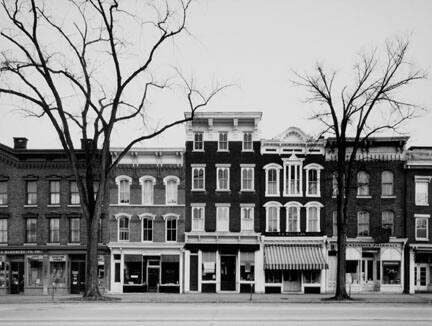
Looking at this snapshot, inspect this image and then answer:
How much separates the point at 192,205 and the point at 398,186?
49.4 feet

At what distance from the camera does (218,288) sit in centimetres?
4800

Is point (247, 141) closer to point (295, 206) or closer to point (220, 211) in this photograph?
point (220, 211)

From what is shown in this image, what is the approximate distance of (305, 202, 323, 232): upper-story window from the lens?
48344 mm

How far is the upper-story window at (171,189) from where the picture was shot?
48.8m

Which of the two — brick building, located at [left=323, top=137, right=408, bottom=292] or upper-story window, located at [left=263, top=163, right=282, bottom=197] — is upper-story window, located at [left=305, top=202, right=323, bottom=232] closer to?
brick building, located at [left=323, top=137, right=408, bottom=292]

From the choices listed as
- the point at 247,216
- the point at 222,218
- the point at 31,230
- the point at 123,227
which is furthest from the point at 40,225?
the point at 247,216

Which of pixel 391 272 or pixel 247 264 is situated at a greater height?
pixel 247 264

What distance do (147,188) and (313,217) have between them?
40.5ft

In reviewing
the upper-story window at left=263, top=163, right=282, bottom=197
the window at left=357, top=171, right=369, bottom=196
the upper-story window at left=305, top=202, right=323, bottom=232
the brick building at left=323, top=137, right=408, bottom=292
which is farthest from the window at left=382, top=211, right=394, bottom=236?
the upper-story window at left=263, top=163, right=282, bottom=197

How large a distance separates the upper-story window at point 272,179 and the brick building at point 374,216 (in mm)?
3623

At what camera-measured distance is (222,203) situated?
48719 mm

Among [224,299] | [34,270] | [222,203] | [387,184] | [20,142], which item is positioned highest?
[20,142]

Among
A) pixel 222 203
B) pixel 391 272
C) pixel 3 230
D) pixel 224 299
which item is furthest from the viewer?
pixel 3 230

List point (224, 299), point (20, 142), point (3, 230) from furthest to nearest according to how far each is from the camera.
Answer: point (20, 142) → point (3, 230) → point (224, 299)
